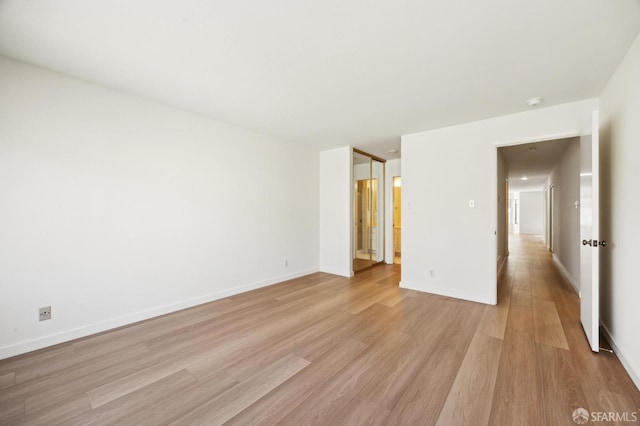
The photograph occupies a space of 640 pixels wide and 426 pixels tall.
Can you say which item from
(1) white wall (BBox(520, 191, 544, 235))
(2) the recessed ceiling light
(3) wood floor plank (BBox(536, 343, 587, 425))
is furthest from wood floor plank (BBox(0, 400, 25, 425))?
(1) white wall (BBox(520, 191, 544, 235))

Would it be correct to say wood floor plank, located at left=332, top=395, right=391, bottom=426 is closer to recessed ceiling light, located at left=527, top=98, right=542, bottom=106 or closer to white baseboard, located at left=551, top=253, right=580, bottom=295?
recessed ceiling light, located at left=527, top=98, right=542, bottom=106

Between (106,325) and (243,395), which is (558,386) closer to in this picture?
(243,395)

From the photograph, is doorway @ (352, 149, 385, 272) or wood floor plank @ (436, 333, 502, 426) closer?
wood floor plank @ (436, 333, 502, 426)

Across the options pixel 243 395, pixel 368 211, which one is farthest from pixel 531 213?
pixel 243 395

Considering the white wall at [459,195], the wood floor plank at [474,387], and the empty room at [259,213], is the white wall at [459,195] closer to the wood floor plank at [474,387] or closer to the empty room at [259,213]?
the empty room at [259,213]

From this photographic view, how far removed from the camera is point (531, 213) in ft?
45.5

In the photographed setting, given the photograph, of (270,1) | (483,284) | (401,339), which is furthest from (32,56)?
(483,284)

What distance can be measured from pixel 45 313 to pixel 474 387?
367 cm

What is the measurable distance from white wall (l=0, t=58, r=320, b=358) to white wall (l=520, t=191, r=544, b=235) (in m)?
15.4

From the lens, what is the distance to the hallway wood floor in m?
1.62

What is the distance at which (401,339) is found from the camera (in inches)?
99.7

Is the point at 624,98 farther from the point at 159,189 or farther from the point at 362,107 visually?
the point at 159,189

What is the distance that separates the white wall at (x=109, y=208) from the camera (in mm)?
2271

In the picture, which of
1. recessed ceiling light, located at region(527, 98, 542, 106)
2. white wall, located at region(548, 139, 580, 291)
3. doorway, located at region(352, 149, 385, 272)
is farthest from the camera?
doorway, located at region(352, 149, 385, 272)
